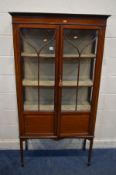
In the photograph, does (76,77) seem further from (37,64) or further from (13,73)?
(13,73)

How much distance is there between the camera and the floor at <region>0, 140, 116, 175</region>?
86.4 inches

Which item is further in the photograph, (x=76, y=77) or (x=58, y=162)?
(x=58, y=162)

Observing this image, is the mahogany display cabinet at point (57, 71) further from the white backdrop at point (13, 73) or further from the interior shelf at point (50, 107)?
the white backdrop at point (13, 73)

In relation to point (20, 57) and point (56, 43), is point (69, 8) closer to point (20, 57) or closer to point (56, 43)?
point (56, 43)

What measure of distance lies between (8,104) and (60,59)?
36.2 inches

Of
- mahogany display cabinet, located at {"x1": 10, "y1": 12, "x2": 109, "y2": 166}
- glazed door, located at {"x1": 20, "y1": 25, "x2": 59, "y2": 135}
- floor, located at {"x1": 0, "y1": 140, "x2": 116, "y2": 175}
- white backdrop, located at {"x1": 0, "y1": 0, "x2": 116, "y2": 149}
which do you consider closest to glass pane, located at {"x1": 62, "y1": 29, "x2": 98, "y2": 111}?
mahogany display cabinet, located at {"x1": 10, "y1": 12, "x2": 109, "y2": 166}

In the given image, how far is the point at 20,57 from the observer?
1804 millimetres

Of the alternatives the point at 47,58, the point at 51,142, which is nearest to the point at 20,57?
the point at 47,58

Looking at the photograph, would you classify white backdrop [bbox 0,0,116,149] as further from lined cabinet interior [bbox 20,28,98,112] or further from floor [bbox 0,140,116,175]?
lined cabinet interior [bbox 20,28,98,112]

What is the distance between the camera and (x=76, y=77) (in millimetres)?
2008

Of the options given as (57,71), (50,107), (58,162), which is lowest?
(58,162)

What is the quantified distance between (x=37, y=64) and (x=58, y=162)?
1.22 m

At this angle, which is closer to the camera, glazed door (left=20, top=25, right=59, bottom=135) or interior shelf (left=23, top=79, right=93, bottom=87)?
glazed door (left=20, top=25, right=59, bottom=135)

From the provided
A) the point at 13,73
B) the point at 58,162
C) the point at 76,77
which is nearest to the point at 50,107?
the point at 76,77
